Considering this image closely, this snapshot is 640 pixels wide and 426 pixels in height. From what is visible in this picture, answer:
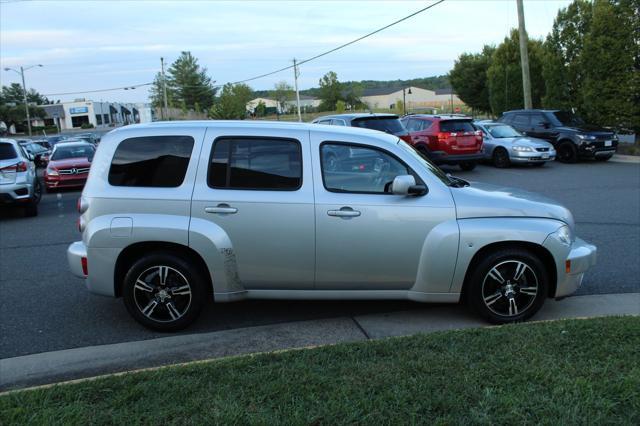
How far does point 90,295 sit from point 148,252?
166 centimetres

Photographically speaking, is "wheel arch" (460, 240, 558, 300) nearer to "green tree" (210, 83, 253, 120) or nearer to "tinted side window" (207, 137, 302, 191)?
"tinted side window" (207, 137, 302, 191)

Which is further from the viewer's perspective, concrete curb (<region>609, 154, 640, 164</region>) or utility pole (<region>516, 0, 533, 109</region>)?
utility pole (<region>516, 0, 533, 109</region>)

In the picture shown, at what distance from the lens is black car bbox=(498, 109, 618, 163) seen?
1867 cm

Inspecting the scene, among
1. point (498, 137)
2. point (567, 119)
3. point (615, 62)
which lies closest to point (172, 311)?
point (498, 137)

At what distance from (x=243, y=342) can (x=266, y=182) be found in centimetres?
140

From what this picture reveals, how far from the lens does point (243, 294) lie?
505 centimetres

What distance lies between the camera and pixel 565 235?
497 centimetres

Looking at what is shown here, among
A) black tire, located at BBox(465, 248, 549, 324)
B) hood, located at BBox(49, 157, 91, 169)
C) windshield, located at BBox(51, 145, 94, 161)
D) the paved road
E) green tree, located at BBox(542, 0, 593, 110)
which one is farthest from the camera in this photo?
green tree, located at BBox(542, 0, 593, 110)

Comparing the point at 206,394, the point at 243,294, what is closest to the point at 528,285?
the point at 243,294

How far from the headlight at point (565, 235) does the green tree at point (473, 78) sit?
1653 inches

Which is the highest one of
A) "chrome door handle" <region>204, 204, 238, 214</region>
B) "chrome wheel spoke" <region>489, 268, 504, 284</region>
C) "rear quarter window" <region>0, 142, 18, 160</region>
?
"rear quarter window" <region>0, 142, 18, 160</region>

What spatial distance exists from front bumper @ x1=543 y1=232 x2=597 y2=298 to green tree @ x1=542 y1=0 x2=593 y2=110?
68.2ft

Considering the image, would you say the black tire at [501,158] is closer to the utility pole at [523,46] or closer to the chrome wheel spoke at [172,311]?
the utility pole at [523,46]

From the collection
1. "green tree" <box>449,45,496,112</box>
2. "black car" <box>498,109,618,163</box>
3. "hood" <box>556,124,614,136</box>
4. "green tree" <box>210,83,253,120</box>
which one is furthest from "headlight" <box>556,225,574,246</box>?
"green tree" <box>210,83,253,120</box>
